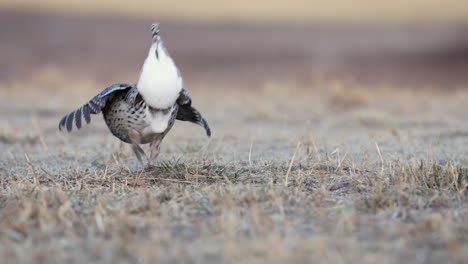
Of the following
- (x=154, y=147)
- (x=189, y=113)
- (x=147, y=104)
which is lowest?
(x=154, y=147)

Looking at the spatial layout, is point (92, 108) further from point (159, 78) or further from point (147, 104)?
point (159, 78)

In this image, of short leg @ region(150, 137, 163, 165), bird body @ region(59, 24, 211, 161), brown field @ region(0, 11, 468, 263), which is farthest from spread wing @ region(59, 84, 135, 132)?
short leg @ region(150, 137, 163, 165)

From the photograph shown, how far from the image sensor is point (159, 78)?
178 inches

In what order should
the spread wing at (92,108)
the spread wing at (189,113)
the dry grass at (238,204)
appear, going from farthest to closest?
the spread wing at (189,113)
the spread wing at (92,108)
the dry grass at (238,204)

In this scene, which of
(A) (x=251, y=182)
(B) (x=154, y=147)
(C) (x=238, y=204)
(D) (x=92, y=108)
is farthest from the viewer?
(B) (x=154, y=147)

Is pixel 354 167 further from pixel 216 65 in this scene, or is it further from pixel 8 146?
pixel 216 65

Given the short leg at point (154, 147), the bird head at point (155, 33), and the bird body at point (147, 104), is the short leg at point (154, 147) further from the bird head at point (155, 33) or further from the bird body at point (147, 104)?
the bird head at point (155, 33)

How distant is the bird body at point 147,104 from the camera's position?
4535 millimetres

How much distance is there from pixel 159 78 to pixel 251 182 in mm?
965

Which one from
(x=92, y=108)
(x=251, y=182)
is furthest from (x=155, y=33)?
(x=251, y=182)

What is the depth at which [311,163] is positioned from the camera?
502 centimetres

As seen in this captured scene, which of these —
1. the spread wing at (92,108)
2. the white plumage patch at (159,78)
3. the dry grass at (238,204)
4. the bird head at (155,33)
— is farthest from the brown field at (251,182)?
the bird head at (155,33)

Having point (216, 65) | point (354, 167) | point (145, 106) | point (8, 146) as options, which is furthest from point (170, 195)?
point (216, 65)

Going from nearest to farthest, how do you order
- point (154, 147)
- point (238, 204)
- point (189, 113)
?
point (238, 204)
point (154, 147)
point (189, 113)
